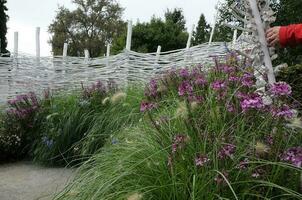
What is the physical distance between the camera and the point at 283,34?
7.79 ft

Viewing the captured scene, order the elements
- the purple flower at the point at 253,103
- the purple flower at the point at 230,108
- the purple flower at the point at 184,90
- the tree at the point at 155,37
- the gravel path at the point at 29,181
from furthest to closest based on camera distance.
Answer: the tree at the point at 155,37, the gravel path at the point at 29,181, the purple flower at the point at 184,90, the purple flower at the point at 230,108, the purple flower at the point at 253,103

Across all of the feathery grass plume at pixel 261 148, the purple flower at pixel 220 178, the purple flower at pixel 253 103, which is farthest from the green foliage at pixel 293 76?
the purple flower at pixel 220 178

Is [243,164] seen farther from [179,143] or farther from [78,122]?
[78,122]

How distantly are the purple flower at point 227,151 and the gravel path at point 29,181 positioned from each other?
239 cm

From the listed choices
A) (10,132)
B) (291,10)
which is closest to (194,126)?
(10,132)

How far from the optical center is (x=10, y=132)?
7359 mm

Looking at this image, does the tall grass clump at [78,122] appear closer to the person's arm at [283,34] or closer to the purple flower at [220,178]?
the person's arm at [283,34]

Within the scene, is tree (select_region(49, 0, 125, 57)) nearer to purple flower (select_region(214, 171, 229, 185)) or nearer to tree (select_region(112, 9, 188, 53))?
tree (select_region(112, 9, 188, 53))

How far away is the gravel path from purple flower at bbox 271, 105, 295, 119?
8.36ft

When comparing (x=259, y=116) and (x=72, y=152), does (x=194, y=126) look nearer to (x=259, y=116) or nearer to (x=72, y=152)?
(x=259, y=116)

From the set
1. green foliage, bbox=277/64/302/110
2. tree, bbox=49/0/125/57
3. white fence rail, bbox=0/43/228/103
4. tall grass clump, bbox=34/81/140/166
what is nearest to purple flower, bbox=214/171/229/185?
green foliage, bbox=277/64/302/110

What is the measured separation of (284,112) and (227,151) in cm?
29

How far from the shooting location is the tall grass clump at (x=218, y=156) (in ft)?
7.04

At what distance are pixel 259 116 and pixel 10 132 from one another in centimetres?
561
